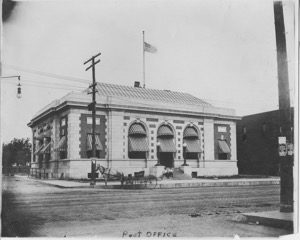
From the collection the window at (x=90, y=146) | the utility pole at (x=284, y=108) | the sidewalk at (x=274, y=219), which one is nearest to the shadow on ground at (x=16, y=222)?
Answer: the sidewalk at (x=274, y=219)

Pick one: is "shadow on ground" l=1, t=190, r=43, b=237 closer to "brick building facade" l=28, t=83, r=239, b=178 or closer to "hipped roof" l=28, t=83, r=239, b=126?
"brick building facade" l=28, t=83, r=239, b=178

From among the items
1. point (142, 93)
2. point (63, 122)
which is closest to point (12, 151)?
point (63, 122)

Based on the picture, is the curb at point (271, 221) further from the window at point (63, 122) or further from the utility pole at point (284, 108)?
the window at point (63, 122)

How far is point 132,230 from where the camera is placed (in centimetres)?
929

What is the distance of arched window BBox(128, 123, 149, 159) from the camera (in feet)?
97.4

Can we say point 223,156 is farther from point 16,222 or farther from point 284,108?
point 16,222

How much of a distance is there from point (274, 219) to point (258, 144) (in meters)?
24.4

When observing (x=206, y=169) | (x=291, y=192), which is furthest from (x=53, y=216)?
(x=206, y=169)

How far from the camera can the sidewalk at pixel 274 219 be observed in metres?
9.60

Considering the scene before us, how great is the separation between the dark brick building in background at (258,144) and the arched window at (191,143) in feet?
17.7

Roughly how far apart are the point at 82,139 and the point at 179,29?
18.5m

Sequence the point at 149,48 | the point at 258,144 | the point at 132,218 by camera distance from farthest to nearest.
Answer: the point at 258,144 → the point at 149,48 → the point at 132,218

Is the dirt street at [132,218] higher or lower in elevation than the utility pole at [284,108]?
lower

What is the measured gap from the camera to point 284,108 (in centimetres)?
1057
